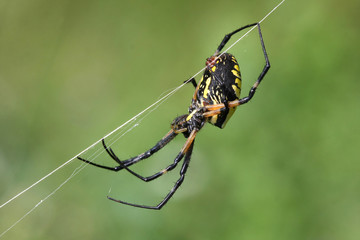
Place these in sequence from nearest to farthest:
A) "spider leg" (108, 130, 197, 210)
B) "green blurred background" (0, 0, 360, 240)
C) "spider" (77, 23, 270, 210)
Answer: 1. "spider" (77, 23, 270, 210)
2. "spider leg" (108, 130, 197, 210)
3. "green blurred background" (0, 0, 360, 240)

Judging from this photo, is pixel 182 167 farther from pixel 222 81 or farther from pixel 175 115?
pixel 175 115

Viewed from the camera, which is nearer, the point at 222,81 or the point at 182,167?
the point at 222,81

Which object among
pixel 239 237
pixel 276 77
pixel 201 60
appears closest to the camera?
pixel 239 237

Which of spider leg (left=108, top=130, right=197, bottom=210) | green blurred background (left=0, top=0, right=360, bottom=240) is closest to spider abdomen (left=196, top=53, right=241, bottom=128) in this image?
spider leg (left=108, top=130, right=197, bottom=210)

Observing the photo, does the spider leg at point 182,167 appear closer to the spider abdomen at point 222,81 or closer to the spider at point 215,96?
the spider at point 215,96

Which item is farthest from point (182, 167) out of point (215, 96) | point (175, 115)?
point (175, 115)

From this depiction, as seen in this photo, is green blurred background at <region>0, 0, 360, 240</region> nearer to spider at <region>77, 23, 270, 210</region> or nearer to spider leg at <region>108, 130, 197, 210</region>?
spider leg at <region>108, 130, 197, 210</region>

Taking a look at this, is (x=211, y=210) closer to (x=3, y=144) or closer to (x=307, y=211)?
(x=307, y=211)

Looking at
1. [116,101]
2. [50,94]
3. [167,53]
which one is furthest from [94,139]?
[167,53]

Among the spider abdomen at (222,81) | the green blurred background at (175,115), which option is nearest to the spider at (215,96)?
the spider abdomen at (222,81)
